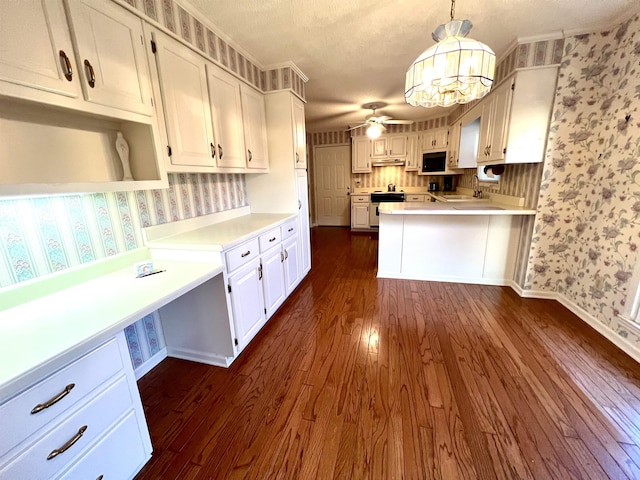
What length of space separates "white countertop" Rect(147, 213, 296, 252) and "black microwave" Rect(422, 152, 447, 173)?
4.08 m

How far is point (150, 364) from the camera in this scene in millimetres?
1860

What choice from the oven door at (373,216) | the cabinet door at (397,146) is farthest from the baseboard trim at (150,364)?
the cabinet door at (397,146)

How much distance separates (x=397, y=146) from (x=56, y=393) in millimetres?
6025

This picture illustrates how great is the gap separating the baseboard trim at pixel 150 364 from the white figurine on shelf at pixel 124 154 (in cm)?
127

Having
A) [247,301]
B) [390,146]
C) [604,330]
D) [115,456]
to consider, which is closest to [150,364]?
[247,301]

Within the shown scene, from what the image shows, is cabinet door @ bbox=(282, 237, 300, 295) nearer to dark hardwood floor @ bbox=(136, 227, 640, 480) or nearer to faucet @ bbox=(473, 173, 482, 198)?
dark hardwood floor @ bbox=(136, 227, 640, 480)

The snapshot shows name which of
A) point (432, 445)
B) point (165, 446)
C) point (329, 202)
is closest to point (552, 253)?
point (432, 445)

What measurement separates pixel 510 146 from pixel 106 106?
10.2 feet

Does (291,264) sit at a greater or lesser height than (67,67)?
lesser

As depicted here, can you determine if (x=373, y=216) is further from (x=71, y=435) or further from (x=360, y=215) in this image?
(x=71, y=435)

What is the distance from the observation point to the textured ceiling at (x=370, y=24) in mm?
1790

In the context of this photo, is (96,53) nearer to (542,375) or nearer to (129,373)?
(129,373)

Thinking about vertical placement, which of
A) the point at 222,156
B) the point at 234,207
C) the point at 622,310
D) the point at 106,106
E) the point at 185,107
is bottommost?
the point at 622,310

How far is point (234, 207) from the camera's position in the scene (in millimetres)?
2789
